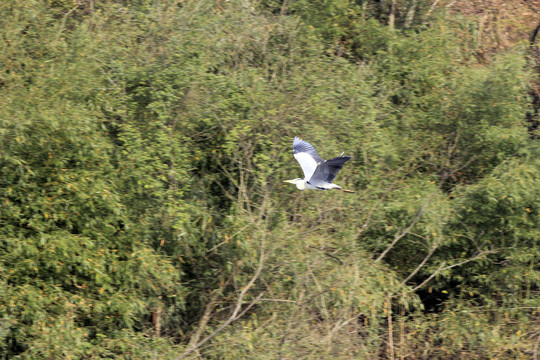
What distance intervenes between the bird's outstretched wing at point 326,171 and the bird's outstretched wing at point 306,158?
76 millimetres

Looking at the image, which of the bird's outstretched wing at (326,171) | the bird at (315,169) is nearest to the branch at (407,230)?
the bird at (315,169)

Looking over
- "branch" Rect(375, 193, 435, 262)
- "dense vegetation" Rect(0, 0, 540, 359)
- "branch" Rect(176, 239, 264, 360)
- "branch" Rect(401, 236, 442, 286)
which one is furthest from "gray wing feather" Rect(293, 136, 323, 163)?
"branch" Rect(401, 236, 442, 286)

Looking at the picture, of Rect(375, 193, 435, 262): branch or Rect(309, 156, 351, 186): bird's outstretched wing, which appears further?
Rect(375, 193, 435, 262): branch

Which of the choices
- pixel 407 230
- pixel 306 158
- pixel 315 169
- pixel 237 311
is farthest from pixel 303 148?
pixel 407 230

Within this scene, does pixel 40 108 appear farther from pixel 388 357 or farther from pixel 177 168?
pixel 388 357

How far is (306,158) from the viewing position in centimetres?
714

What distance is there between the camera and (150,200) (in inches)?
324

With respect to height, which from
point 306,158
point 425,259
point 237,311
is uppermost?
point 306,158

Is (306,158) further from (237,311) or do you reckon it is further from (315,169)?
(237,311)

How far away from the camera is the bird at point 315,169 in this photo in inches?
264

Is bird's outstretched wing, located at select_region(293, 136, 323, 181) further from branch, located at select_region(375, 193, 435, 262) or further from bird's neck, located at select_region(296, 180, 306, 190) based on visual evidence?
branch, located at select_region(375, 193, 435, 262)

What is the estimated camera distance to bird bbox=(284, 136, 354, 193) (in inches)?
264

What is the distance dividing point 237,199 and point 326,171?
208 cm

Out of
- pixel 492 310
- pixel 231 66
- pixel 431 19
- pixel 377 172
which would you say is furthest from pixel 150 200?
pixel 431 19
